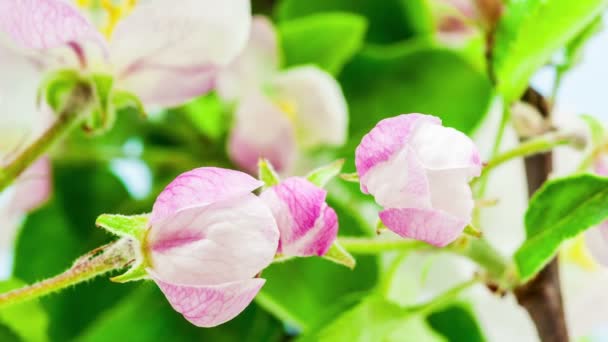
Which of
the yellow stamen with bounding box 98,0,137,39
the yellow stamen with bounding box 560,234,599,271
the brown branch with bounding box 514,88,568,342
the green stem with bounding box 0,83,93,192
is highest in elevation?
the yellow stamen with bounding box 98,0,137,39

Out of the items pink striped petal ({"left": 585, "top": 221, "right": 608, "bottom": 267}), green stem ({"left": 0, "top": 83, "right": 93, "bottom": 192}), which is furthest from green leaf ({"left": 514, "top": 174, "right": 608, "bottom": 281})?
green stem ({"left": 0, "top": 83, "right": 93, "bottom": 192})

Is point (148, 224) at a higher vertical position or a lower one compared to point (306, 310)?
higher

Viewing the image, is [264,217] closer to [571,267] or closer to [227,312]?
[227,312]

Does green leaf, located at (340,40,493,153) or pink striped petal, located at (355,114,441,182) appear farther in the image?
green leaf, located at (340,40,493,153)

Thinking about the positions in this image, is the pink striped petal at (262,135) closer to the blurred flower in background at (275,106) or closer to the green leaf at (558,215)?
the blurred flower in background at (275,106)

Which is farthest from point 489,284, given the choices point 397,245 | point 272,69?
point 272,69

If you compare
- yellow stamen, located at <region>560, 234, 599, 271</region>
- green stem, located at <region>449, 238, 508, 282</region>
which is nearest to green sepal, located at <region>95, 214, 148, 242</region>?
green stem, located at <region>449, 238, 508, 282</region>

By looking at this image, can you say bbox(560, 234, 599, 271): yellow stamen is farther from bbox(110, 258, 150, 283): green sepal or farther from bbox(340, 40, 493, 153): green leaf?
bbox(110, 258, 150, 283): green sepal

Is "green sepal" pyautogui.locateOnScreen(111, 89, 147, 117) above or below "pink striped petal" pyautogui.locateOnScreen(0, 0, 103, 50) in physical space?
below
